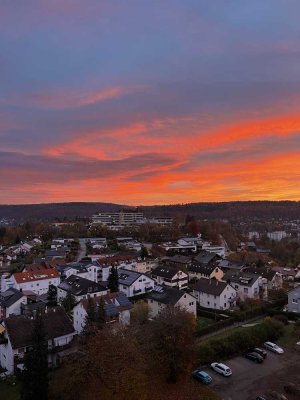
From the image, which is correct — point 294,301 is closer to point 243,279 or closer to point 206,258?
point 243,279

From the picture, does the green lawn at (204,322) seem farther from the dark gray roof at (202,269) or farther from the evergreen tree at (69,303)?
the dark gray roof at (202,269)

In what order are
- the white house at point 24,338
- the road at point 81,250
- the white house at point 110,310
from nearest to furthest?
the white house at point 24,338
the white house at point 110,310
the road at point 81,250

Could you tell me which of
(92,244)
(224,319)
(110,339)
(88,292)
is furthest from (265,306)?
(92,244)

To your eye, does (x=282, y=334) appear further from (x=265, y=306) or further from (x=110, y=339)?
(x=110, y=339)

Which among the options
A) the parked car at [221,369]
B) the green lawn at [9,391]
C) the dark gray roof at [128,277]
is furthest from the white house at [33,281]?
the parked car at [221,369]

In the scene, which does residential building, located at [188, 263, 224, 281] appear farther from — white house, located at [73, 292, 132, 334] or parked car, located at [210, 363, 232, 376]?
parked car, located at [210, 363, 232, 376]

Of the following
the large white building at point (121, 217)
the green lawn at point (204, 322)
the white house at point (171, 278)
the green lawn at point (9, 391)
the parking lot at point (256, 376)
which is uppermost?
the large white building at point (121, 217)

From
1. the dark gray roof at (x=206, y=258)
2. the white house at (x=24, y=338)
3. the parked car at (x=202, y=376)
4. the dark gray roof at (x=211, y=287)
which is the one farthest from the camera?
the dark gray roof at (x=206, y=258)

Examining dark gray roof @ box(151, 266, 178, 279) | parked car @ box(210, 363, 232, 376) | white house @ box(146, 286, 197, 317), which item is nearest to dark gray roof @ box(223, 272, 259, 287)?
dark gray roof @ box(151, 266, 178, 279)
